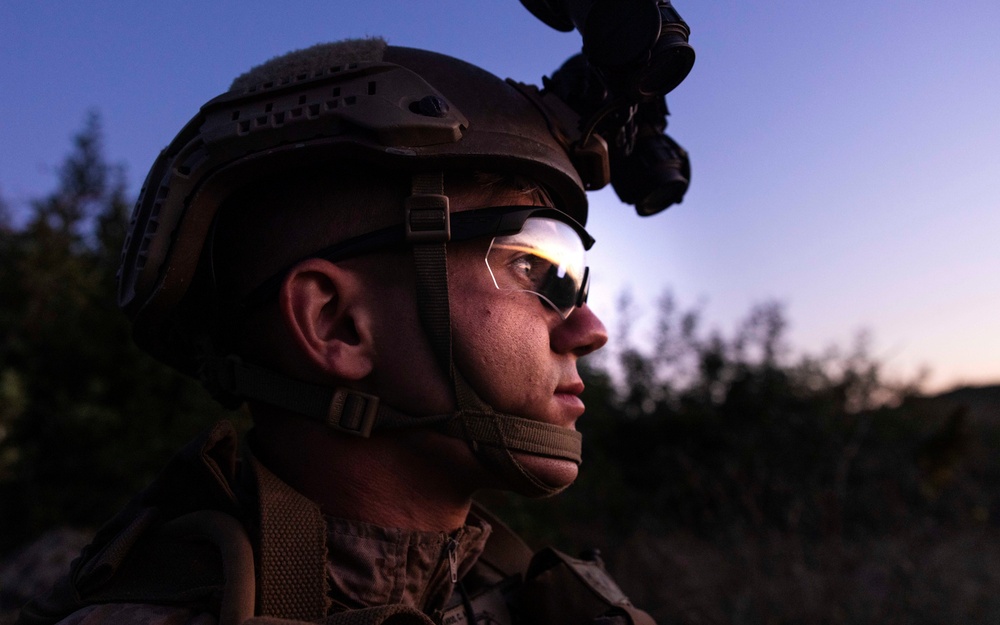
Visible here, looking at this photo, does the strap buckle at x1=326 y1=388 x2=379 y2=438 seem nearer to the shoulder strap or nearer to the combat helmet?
the combat helmet

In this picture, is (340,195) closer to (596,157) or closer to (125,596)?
(596,157)

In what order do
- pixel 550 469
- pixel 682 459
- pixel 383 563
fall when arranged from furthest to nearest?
pixel 682 459, pixel 550 469, pixel 383 563

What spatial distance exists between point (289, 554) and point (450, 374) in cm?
59

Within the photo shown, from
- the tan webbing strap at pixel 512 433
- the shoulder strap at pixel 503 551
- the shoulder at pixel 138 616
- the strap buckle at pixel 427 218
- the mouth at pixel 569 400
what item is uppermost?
the strap buckle at pixel 427 218

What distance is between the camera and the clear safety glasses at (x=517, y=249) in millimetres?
2041

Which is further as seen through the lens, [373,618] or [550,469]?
[550,469]

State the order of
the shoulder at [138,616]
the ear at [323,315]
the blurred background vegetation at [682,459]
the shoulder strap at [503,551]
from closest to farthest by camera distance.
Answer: the shoulder at [138,616]
the ear at [323,315]
the shoulder strap at [503,551]
the blurred background vegetation at [682,459]

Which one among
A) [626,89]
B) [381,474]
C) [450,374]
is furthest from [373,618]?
[626,89]

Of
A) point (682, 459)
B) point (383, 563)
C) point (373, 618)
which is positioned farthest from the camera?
point (682, 459)

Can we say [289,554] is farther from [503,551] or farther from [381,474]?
[503,551]

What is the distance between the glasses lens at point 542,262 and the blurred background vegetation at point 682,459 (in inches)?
56.0

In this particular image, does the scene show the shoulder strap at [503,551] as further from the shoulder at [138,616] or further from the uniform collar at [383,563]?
the shoulder at [138,616]

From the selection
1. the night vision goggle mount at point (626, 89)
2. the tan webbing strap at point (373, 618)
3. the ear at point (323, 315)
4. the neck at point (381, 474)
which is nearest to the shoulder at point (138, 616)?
the tan webbing strap at point (373, 618)

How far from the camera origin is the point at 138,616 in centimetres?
171
